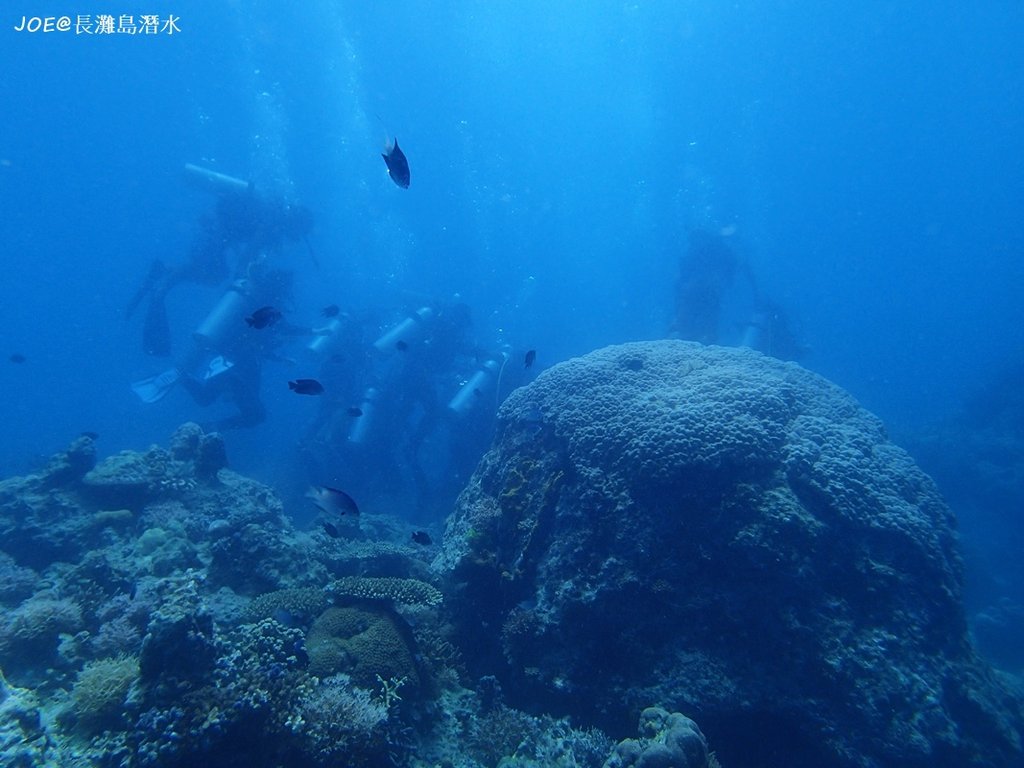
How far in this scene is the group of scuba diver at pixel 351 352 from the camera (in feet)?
57.0

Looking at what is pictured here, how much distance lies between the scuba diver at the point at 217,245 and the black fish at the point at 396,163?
18.7 m

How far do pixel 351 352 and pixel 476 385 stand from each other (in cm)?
631

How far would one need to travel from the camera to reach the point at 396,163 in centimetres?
431

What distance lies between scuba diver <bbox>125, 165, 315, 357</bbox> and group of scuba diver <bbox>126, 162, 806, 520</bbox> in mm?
43

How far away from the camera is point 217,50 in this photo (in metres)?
68.4

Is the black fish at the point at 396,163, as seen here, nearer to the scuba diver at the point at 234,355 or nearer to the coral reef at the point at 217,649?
the coral reef at the point at 217,649

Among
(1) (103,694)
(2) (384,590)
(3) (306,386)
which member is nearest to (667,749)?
(2) (384,590)

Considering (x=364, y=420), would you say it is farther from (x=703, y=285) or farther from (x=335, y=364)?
(x=703, y=285)

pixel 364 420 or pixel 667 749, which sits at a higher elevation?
pixel 364 420

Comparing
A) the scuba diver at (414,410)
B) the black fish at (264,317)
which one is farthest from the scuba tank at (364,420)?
the black fish at (264,317)

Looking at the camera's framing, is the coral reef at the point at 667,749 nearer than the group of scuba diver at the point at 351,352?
Yes

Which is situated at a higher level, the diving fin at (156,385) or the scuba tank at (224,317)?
the scuba tank at (224,317)

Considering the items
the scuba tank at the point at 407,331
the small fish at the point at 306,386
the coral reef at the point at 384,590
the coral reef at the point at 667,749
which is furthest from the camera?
the scuba tank at the point at 407,331

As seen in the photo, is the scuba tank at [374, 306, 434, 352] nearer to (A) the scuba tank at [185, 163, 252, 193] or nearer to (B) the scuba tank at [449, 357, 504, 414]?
(B) the scuba tank at [449, 357, 504, 414]
